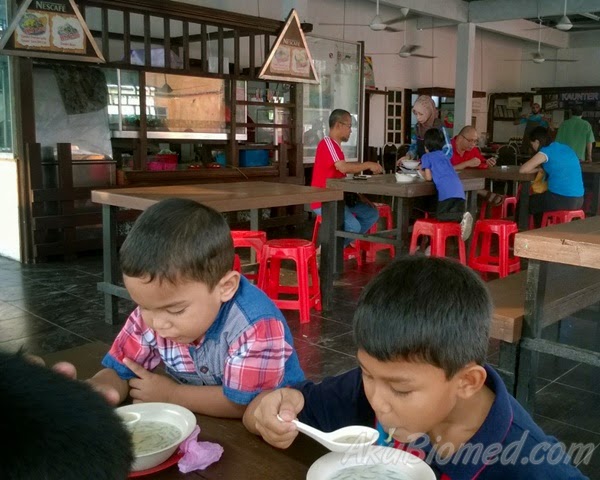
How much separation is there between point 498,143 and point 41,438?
16.8 m

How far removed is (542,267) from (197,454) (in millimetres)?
1634

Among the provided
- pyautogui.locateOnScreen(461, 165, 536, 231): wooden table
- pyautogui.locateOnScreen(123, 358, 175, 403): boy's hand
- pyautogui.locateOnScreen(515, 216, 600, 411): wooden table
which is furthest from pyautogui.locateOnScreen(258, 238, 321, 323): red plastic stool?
pyautogui.locateOnScreen(123, 358, 175, 403): boy's hand

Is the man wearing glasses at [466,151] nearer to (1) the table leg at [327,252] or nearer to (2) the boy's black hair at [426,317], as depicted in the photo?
(1) the table leg at [327,252]

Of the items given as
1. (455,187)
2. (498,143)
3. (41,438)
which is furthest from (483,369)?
(498,143)

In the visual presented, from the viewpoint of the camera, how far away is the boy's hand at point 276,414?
3.49 ft

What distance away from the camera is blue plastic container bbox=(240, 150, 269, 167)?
7.60 meters

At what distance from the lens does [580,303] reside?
Answer: 2590 mm

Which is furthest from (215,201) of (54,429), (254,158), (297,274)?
(254,158)

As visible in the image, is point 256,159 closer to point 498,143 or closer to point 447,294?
point 447,294

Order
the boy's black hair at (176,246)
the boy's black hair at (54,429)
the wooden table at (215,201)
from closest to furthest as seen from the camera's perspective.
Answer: the boy's black hair at (54,429) → the boy's black hair at (176,246) → the wooden table at (215,201)

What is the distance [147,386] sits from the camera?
1343 millimetres

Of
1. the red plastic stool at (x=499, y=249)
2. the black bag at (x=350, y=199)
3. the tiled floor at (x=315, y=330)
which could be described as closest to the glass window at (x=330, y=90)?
the black bag at (x=350, y=199)

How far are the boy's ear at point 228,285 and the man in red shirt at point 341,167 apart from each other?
3.72m

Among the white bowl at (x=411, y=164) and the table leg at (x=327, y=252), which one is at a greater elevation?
the white bowl at (x=411, y=164)
